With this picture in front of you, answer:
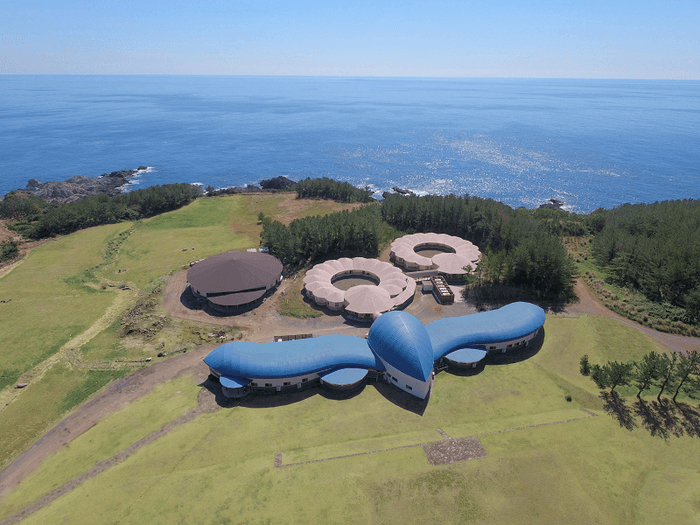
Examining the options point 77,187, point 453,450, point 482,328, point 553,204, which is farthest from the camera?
point 77,187

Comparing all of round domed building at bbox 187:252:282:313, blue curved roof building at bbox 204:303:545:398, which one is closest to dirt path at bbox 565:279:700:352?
blue curved roof building at bbox 204:303:545:398

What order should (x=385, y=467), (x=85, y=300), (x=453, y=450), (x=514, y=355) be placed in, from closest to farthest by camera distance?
1. (x=385, y=467)
2. (x=453, y=450)
3. (x=514, y=355)
4. (x=85, y=300)

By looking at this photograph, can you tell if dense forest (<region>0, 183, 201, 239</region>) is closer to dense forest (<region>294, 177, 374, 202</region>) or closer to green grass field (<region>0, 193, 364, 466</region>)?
green grass field (<region>0, 193, 364, 466</region>)

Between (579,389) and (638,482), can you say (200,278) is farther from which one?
(638,482)

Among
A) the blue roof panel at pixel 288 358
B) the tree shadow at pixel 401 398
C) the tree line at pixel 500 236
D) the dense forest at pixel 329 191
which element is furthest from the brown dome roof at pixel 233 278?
the dense forest at pixel 329 191

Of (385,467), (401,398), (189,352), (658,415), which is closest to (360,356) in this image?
(401,398)

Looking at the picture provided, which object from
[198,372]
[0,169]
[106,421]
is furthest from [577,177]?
[0,169]

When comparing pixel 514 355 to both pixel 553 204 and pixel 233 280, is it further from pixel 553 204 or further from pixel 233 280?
pixel 553 204
